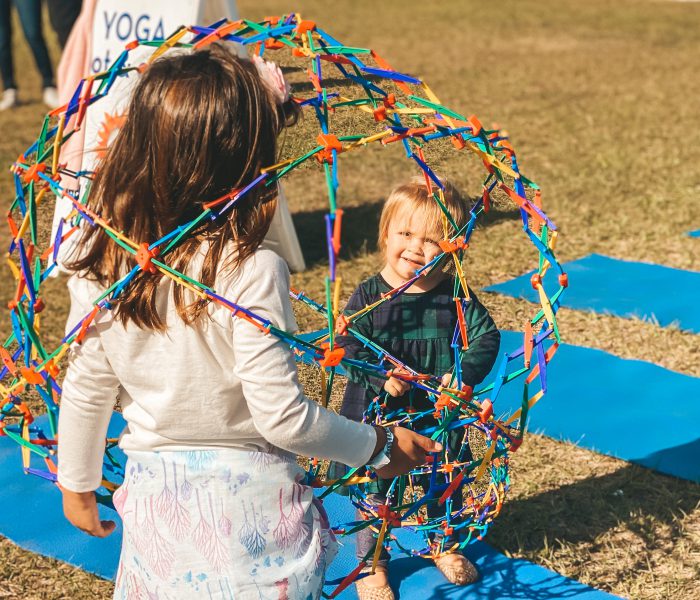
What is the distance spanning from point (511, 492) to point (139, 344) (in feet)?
5.73

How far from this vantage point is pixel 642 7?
1527 centimetres

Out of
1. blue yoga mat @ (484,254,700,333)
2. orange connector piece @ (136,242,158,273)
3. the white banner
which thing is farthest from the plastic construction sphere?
the white banner

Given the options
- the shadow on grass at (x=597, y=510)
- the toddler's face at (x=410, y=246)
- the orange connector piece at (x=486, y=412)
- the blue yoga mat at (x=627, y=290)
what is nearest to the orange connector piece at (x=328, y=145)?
the orange connector piece at (x=486, y=412)

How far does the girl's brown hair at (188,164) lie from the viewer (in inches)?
65.1

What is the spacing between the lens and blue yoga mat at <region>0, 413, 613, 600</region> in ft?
8.84

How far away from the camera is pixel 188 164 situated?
1.67 m

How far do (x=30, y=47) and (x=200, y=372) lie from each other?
27.1 feet

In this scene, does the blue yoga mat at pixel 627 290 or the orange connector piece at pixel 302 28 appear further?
the blue yoga mat at pixel 627 290

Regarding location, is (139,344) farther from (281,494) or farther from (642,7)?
(642,7)

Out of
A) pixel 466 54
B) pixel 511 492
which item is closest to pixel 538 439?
pixel 511 492

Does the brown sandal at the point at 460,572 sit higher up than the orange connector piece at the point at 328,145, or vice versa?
the orange connector piece at the point at 328,145

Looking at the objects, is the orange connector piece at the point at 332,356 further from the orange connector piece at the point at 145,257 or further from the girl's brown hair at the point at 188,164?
the orange connector piece at the point at 145,257

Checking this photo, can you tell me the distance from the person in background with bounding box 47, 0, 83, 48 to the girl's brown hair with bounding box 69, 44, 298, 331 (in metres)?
5.97

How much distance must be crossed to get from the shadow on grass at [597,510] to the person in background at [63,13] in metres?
5.60
